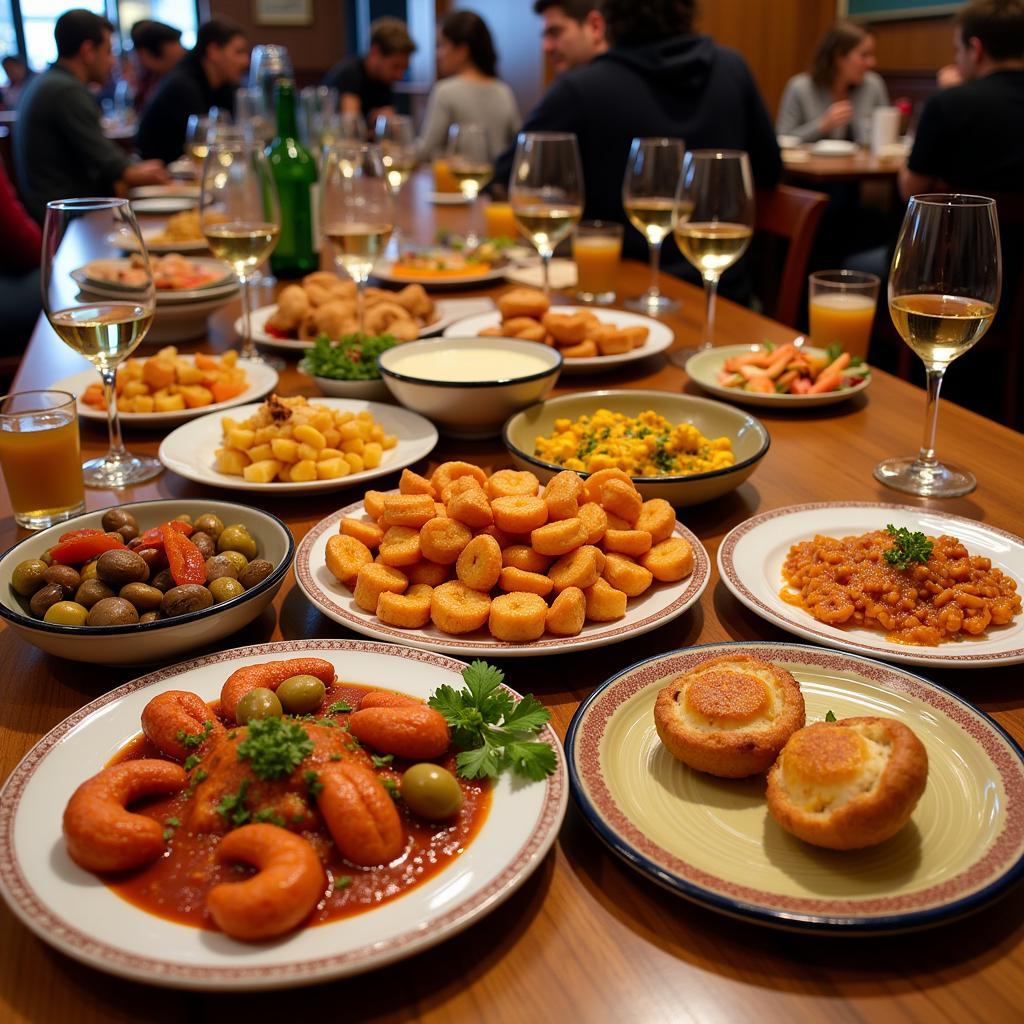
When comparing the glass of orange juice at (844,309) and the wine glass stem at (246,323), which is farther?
the glass of orange juice at (844,309)

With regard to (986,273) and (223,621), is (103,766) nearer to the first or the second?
(223,621)

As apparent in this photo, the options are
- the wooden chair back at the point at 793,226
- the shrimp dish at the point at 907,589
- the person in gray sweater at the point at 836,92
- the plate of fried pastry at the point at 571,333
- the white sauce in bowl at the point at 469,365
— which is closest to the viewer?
the shrimp dish at the point at 907,589

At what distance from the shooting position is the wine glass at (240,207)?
222cm

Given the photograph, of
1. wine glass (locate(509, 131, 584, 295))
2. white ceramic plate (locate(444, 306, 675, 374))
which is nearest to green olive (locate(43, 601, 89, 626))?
white ceramic plate (locate(444, 306, 675, 374))

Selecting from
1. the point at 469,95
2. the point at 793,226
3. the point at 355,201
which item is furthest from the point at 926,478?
the point at 469,95

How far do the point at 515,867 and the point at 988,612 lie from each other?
2.41 feet

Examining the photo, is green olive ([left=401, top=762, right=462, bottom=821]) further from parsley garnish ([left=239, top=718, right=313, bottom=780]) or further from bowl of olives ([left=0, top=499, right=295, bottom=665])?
bowl of olives ([left=0, top=499, right=295, bottom=665])

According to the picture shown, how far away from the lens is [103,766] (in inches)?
36.6

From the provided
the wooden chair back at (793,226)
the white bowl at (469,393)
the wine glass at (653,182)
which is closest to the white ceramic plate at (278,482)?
the white bowl at (469,393)

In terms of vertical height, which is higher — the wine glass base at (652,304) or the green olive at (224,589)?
the wine glass base at (652,304)

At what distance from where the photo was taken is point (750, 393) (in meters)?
2.04

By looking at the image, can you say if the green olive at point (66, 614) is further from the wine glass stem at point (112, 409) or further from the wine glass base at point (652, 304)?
the wine glass base at point (652, 304)

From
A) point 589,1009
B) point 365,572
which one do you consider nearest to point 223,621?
point 365,572

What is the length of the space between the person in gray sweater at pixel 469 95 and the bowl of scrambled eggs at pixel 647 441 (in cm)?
525
